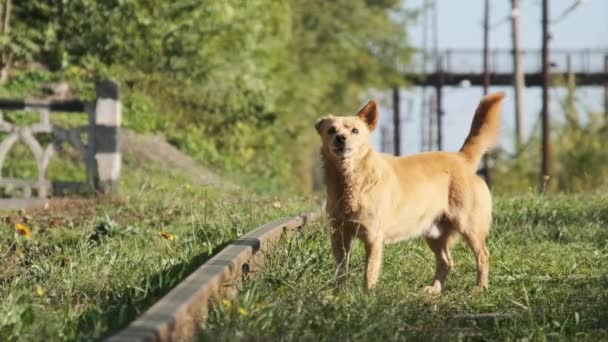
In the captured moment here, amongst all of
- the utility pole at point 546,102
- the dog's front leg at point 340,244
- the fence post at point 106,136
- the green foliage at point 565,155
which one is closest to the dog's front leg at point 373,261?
the dog's front leg at point 340,244

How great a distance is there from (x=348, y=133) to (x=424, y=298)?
1.38 m

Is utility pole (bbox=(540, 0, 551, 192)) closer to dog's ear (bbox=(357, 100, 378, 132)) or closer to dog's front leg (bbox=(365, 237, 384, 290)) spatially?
dog's ear (bbox=(357, 100, 378, 132))

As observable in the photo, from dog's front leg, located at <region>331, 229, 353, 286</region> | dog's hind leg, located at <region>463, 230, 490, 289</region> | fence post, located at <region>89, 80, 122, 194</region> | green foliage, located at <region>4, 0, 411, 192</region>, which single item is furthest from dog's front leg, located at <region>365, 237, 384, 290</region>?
green foliage, located at <region>4, 0, 411, 192</region>

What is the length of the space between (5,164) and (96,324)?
→ 50.0ft

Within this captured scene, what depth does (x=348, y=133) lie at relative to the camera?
744cm

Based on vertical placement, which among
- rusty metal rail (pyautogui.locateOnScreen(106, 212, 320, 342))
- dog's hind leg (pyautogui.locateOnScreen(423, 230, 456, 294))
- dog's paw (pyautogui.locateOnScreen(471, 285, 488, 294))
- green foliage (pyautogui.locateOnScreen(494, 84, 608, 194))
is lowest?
green foliage (pyautogui.locateOnScreen(494, 84, 608, 194))

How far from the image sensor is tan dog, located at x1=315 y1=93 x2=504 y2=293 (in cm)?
743

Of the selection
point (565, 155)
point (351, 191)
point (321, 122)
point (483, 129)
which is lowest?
point (565, 155)

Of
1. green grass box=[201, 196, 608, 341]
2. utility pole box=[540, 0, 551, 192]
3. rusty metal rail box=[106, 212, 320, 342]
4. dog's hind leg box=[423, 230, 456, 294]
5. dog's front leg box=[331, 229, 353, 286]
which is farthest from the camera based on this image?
utility pole box=[540, 0, 551, 192]

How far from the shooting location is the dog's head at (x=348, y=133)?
7430 millimetres


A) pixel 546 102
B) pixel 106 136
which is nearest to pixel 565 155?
pixel 546 102

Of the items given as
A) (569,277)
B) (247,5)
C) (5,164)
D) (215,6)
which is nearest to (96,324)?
(569,277)

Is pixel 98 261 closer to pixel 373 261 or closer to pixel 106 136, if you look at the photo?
pixel 373 261

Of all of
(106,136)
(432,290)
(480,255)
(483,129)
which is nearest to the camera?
(432,290)
